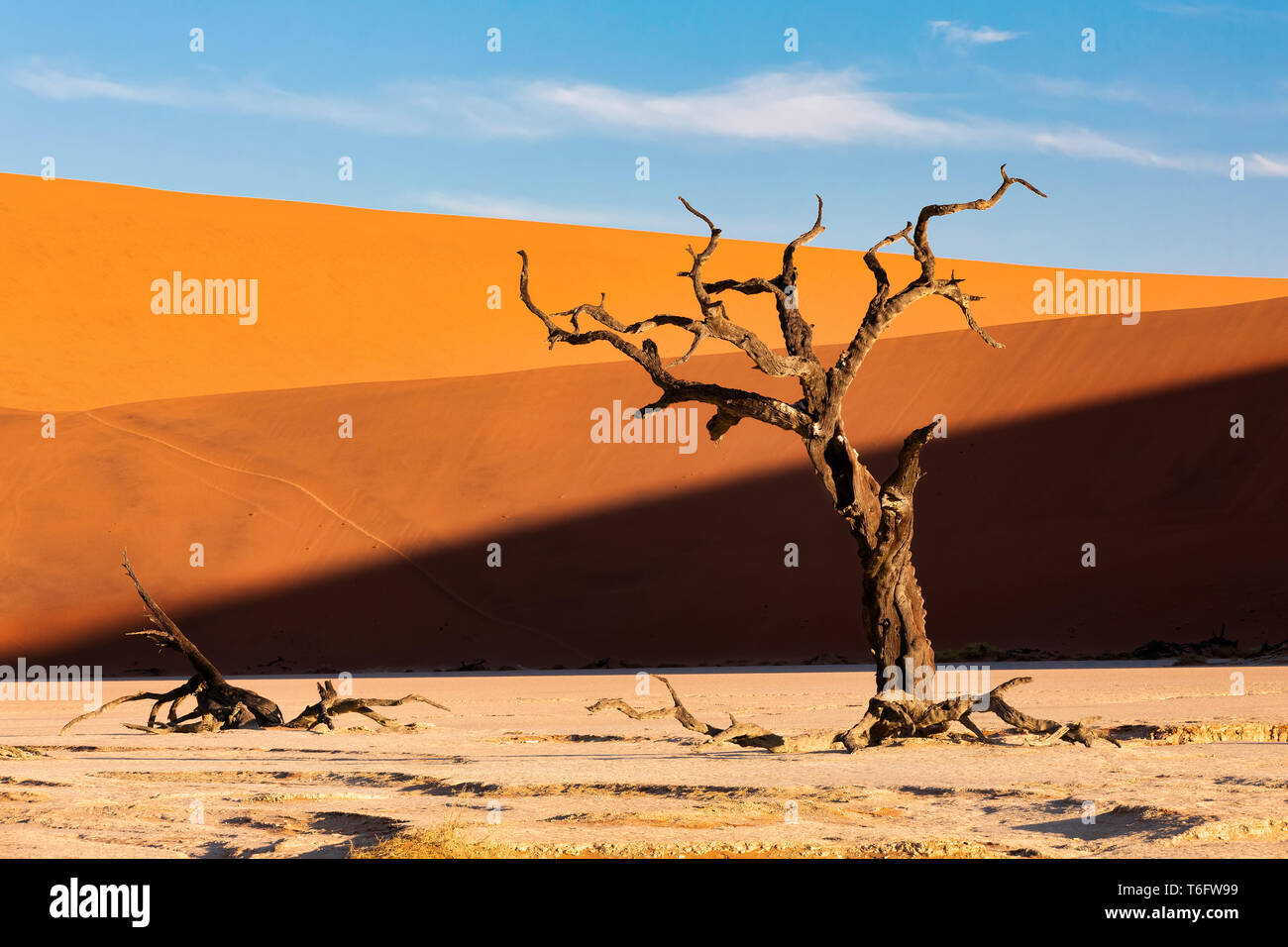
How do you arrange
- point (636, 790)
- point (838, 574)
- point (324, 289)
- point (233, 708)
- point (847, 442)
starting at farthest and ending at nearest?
1. point (324, 289)
2. point (838, 574)
3. point (233, 708)
4. point (847, 442)
5. point (636, 790)

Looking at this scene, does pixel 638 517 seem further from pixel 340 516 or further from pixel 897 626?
pixel 897 626

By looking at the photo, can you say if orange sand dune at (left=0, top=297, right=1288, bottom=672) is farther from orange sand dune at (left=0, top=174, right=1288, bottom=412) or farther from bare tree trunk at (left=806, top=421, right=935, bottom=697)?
bare tree trunk at (left=806, top=421, right=935, bottom=697)

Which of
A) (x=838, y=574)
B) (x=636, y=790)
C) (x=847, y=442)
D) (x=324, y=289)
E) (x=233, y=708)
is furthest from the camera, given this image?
(x=324, y=289)

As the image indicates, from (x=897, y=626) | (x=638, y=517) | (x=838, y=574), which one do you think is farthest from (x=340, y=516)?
(x=897, y=626)

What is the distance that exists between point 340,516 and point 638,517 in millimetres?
6543

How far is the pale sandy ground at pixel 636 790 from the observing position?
22.4 ft

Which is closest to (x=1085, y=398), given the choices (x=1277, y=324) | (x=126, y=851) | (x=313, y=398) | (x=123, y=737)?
(x=1277, y=324)

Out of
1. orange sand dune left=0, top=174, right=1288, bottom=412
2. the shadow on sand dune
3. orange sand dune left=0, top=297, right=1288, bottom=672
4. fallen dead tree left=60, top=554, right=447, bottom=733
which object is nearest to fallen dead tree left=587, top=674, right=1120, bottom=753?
fallen dead tree left=60, top=554, right=447, bottom=733

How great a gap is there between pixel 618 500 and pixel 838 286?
102ft

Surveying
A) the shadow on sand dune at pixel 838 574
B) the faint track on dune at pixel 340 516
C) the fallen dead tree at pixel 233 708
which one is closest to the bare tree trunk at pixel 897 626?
the fallen dead tree at pixel 233 708

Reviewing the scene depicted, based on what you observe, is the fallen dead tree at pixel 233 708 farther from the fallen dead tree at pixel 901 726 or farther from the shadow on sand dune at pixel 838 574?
the shadow on sand dune at pixel 838 574

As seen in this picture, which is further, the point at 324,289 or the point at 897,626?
the point at 324,289

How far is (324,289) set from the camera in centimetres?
5094
